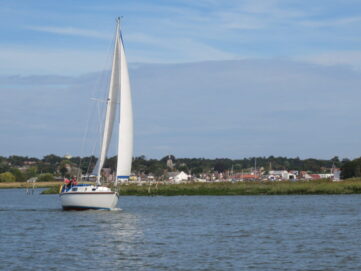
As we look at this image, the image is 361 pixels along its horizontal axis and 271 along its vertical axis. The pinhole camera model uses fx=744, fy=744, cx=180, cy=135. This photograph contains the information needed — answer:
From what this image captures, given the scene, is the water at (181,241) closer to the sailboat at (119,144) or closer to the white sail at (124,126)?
the sailboat at (119,144)

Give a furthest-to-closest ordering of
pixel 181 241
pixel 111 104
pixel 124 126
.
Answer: pixel 111 104, pixel 124 126, pixel 181 241

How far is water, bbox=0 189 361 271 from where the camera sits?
31250 mm

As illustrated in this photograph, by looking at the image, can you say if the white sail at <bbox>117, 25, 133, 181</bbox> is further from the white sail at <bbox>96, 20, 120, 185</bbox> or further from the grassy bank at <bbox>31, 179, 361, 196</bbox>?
the grassy bank at <bbox>31, 179, 361, 196</bbox>

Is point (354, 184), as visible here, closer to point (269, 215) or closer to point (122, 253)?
point (269, 215)

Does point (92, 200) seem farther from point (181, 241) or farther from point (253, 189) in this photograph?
point (253, 189)

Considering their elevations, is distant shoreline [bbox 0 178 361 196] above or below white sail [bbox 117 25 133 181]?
below

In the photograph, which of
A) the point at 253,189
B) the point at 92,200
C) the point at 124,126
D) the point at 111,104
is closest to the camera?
the point at 92,200

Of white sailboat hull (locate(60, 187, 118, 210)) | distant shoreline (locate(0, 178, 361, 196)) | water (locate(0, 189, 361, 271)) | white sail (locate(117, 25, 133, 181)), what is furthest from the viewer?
distant shoreline (locate(0, 178, 361, 196))

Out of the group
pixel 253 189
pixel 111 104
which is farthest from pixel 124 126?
pixel 253 189

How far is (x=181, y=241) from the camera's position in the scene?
3975 centimetres

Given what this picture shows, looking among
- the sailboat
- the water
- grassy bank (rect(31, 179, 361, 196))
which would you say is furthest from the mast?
grassy bank (rect(31, 179, 361, 196))

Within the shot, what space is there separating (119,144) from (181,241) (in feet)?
69.3

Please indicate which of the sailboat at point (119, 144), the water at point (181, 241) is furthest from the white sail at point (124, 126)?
the water at point (181, 241)

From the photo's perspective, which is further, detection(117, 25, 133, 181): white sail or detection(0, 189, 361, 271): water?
detection(117, 25, 133, 181): white sail
